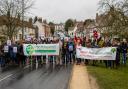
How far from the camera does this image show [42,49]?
2955 cm

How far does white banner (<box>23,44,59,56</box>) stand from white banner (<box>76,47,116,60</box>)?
2402 mm

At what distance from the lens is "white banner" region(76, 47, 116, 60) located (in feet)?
84.3

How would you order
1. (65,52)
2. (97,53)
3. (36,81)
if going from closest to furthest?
(36,81), (97,53), (65,52)

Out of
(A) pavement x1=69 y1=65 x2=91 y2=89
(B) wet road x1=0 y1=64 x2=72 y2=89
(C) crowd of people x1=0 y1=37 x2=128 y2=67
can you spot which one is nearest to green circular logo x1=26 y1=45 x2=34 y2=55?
(C) crowd of people x1=0 y1=37 x2=128 y2=67

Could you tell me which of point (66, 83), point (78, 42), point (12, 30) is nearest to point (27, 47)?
point (78, 42)

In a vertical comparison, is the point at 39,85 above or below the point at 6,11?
below

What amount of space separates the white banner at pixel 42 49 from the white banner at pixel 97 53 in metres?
2.40

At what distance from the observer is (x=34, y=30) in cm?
11894

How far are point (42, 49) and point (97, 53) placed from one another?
194 inches

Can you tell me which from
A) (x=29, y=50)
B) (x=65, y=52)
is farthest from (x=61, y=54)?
(x=29, y=50)

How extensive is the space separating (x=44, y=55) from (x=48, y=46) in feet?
2.52

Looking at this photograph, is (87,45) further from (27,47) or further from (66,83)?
(66,83)

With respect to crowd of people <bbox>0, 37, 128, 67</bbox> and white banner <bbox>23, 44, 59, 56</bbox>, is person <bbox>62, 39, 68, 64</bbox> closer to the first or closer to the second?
crowd of people <bbox>0, 37, 128, 67</bbox>

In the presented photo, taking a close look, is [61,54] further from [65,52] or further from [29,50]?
[29,50]
